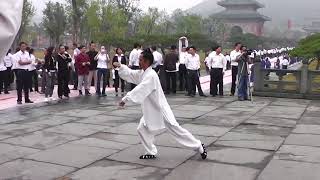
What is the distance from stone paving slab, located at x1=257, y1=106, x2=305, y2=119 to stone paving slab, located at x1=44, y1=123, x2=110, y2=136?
377 cm

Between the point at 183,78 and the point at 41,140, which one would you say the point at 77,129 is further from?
the point at 183,78

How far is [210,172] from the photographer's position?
4969 mm

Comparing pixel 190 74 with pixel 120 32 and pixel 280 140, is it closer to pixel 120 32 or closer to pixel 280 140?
pixel 280 140

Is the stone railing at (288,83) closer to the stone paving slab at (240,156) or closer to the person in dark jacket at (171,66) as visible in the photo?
the person in dark jacket at (171,66)

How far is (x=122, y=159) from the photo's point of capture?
5.52 m

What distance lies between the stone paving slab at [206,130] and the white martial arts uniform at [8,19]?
6039mm

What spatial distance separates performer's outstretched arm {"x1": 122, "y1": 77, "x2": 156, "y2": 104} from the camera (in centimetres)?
524

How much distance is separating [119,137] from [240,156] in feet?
6.89

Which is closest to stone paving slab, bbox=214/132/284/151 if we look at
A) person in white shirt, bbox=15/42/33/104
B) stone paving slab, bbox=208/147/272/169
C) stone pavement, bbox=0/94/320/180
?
stone pavement, bbox=0/94/320/180

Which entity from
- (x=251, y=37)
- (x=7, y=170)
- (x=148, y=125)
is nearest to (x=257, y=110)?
(x=148, y=125)

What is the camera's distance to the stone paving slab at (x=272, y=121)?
8.38 m

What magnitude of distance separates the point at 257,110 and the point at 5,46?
367 inches

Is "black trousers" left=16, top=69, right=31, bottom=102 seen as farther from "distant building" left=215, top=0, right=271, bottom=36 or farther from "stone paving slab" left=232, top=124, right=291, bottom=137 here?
"distant building" left=215, top=0, right=271, bottom=36

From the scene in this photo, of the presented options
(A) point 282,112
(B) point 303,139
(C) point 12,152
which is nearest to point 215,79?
(A) point 282,112
